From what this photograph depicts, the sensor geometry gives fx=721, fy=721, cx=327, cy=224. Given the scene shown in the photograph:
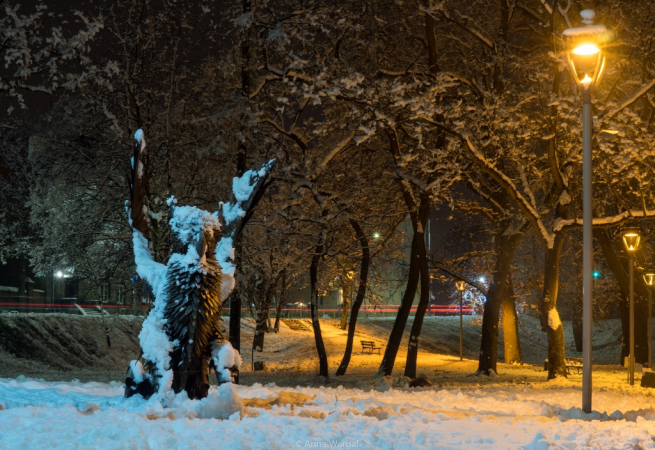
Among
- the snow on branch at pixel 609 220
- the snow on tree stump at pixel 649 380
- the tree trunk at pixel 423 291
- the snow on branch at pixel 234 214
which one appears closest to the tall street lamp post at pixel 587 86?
the snow on branch at pixel 234 214

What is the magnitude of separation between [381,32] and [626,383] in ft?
37.6

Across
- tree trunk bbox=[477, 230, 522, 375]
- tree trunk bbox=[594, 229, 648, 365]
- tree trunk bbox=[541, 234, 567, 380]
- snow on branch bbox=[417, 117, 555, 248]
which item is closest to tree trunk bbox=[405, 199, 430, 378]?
snow on branch bbox=[417, 117, 555, 248]

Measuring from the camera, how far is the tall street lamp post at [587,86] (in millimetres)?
10656

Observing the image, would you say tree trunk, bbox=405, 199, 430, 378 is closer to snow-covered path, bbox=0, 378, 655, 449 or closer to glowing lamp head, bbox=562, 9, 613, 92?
glowing lamp head, bbox=562, 9, 613, 92

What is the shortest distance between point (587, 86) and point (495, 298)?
1260 centimetres

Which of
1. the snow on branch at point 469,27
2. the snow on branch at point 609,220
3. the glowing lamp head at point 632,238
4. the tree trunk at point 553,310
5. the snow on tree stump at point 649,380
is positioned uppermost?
the snow on branch at point 469,27

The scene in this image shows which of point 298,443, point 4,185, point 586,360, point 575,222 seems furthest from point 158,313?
point 4,185

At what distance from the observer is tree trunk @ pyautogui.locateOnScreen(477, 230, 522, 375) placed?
73.2ft

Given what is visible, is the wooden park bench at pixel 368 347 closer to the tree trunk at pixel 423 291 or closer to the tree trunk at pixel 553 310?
the tree trunk at pixel 423 291

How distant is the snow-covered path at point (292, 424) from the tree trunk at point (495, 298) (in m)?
11.9

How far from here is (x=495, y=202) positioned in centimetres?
2184

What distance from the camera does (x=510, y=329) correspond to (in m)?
30.6

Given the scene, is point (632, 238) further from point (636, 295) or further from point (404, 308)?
point (636, 295)

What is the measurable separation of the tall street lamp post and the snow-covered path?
→ 1251 mm
